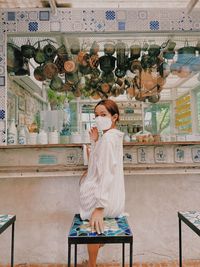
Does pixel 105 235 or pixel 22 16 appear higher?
pixel 22 16

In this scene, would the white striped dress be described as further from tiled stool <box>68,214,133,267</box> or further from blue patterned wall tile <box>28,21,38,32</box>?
blue patterned wall tile <box>28,21,38,32</box>

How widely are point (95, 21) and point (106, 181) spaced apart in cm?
166

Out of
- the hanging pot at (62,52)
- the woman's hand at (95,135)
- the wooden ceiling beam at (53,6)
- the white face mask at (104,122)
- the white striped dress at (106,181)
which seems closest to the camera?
the white striped dress at (106,181)

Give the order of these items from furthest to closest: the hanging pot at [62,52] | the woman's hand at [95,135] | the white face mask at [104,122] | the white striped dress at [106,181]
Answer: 1. the hanging pot at [62,52]
2. the woman's hand at [95,135]
3. the white face mask at [104,122]
4. the white striped dress at [106,181]

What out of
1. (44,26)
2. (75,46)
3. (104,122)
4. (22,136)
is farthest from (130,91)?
(22,136)

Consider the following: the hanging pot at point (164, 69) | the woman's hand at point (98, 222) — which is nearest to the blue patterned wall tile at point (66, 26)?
the hanging pot at point (164, 69)

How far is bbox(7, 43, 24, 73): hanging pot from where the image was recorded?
101 inches

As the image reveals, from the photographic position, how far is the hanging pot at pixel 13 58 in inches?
101

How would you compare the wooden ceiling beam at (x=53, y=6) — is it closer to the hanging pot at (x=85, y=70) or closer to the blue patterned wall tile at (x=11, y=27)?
the blue patterned wall tile at (x=11, y=27)

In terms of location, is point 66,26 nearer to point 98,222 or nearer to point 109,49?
point 109,49

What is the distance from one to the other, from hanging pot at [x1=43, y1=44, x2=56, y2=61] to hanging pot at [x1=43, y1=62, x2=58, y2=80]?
A: 0.07 metres

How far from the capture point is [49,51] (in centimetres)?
265

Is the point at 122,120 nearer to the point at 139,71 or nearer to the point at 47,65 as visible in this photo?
the point at 139,71

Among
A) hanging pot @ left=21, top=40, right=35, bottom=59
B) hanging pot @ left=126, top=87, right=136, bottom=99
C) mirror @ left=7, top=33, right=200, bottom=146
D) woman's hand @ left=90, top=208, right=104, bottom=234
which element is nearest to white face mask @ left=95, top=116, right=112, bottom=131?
woman's hand @ left=90, top=208, right=104, bottom=234
